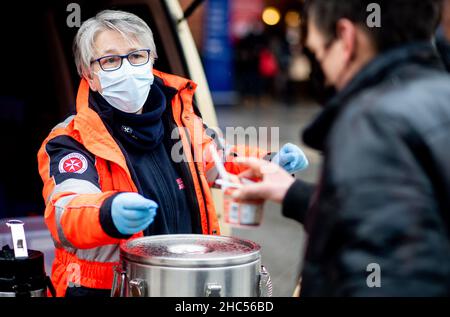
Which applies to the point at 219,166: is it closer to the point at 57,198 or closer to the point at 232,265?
the point at 232,265

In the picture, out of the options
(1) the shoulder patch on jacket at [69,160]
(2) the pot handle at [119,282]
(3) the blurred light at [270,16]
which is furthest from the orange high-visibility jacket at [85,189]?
(3) the blurred light at [270,16]

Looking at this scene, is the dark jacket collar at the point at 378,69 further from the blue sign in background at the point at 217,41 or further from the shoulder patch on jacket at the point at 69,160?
the blue sign in background at the point at 217,41

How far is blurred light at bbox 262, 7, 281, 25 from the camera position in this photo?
25688 millimetres

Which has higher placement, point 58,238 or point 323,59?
point 323,59

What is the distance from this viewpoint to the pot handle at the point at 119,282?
2.39m

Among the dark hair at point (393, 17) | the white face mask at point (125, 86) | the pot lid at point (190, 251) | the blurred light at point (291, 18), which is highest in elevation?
the blurred light at point (291, 18)

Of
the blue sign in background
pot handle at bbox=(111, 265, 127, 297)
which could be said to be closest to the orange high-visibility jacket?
pot handle at bbox=(111, 265, 127, 297)

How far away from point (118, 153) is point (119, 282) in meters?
0.52


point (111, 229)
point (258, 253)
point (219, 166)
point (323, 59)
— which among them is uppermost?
point (323, 59)

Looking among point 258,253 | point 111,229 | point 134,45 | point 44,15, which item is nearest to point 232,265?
point 258,253

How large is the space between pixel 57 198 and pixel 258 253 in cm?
72

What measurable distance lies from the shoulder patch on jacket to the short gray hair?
370mm

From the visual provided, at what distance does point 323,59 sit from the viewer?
189cm

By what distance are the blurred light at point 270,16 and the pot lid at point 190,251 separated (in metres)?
23.4
